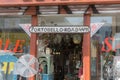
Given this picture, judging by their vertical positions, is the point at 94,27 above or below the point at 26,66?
above

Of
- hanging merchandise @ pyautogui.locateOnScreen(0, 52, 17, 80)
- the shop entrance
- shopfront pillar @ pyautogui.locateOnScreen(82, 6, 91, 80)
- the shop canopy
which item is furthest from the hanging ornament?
hanging merchandise @ pyautogui.locateOnScreen(0, 52, 17, 80)

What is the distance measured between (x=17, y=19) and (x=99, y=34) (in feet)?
6.60

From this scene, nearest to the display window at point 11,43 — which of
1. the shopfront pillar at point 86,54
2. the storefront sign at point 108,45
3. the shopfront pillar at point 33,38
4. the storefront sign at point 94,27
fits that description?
the shopfront pillar at point 33,38

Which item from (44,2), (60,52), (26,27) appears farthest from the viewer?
(60,52)

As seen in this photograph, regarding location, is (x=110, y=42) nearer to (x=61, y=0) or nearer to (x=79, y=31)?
(x=79, y=31)

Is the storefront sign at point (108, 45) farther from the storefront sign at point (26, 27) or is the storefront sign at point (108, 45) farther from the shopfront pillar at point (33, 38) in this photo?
the storefront sign at point (26, 27)

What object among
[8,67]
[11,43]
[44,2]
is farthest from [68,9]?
[8,67]

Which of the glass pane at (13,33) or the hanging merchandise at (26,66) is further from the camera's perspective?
the glass pane at (13,33)

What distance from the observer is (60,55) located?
8.69 m

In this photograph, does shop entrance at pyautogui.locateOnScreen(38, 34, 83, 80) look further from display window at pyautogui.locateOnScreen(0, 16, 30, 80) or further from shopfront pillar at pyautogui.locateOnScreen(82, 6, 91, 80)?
display window at pyautogui.locateOnScreen(0, 16, 30, 80)

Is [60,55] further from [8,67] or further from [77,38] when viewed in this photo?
[8,67]

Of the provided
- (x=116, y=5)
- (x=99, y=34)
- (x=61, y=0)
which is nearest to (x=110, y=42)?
(x=99, y=34)

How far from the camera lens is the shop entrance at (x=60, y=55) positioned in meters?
8.50

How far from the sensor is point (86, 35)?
8164 millimetres
